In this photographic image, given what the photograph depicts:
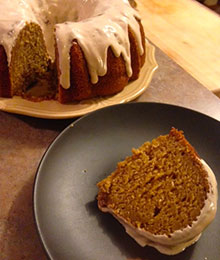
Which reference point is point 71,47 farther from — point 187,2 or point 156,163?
point 187,2

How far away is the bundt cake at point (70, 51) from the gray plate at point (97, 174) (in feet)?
0.65

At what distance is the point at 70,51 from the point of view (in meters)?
1.19

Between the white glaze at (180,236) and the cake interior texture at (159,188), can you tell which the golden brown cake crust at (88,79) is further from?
the white glaze at (180,236)

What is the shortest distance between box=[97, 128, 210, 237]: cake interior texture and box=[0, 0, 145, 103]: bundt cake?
421 millimetres

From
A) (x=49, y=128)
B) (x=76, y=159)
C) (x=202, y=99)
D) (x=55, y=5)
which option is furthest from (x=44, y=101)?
(x=202, y=99)

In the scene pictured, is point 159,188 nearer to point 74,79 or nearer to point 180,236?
point 180,236

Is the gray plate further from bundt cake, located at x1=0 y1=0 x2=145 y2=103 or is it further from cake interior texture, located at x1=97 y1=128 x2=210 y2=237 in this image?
bundt cake, located at x1=0 y1=0 x2=145 y2=103

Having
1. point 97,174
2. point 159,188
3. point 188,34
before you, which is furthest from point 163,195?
point 188,34

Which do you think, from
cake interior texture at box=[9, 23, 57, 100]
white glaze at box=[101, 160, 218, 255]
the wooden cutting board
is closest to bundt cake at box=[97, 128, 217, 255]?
white glaze at box=[101, 160, 218, 255]

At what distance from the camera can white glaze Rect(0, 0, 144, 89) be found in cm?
119

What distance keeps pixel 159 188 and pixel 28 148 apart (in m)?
0.53

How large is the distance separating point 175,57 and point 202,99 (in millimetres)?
428

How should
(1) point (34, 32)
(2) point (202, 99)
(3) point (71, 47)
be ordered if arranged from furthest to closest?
(2) point (202, 99) < (1) point (34, 32) < (3) point (71, 47)

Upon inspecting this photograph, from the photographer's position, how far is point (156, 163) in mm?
919
